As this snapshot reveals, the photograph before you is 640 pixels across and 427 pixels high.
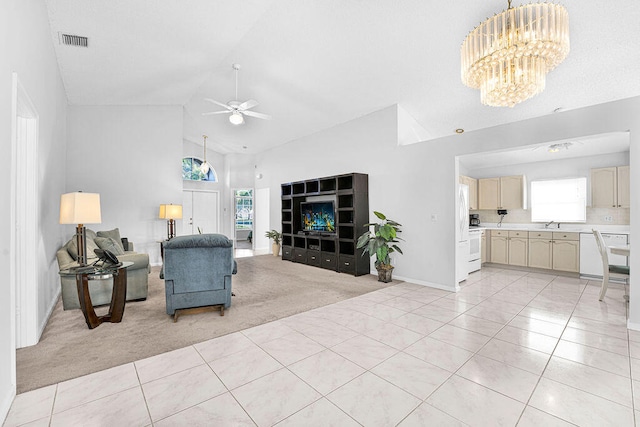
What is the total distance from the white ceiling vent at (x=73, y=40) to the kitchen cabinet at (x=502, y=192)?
7508mm

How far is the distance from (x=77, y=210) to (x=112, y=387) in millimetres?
1857

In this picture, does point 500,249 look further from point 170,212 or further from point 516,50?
point 170,212

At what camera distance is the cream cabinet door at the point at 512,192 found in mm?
6070

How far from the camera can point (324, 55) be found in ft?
13.9

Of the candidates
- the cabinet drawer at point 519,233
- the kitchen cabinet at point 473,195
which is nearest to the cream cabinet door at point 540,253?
the cabinet drawer at point 519,233

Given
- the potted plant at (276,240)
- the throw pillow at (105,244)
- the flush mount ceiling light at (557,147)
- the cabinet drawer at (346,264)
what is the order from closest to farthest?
the throw pillow at (105,244) < the flush mount ceiling light at (557,147) < the cabinet drawer at (346,264) < the potted plant at (276,240)

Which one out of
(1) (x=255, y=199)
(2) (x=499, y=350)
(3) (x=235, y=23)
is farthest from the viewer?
(1) (x=255, y=199)

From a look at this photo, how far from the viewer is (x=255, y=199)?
8945 millimetres

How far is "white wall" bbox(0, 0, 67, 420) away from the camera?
177 cm

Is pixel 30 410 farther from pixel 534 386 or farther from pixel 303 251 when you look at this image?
pixel 303 251

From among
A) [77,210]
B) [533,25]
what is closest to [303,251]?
[77,210]

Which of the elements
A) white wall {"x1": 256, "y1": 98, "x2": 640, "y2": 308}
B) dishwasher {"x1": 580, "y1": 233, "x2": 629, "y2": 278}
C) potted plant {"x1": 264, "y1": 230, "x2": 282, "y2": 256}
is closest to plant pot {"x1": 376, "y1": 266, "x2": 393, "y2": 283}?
white wall {"x1": 256, "y1": 98, "x2": 640, "y2": 308}

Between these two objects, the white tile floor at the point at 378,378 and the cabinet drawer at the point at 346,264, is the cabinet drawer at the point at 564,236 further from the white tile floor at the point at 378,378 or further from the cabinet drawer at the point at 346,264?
the cabinet drawer at the point at 346,264

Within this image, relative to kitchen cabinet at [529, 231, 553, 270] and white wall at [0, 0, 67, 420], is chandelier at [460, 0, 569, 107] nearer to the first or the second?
white wall at [0, 0, 67, 420]
